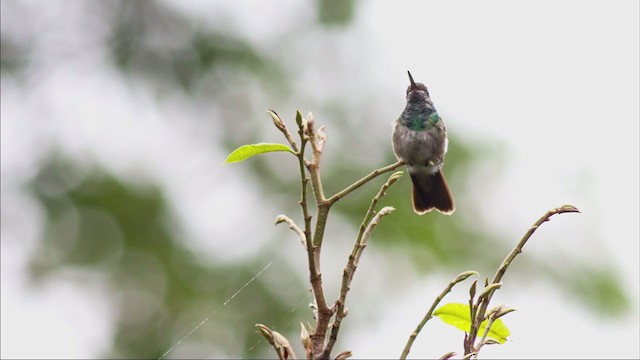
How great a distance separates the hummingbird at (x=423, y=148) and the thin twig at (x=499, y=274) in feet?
4.29

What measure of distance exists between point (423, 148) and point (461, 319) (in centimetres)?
125

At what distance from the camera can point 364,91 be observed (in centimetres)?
966

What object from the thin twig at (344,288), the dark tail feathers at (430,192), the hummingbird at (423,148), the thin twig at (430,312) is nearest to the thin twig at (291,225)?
the thin twig at (344,288)

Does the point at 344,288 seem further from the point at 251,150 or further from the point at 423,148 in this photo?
the point at 423,148

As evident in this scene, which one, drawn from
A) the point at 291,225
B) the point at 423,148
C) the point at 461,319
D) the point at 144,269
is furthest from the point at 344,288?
the point at 144,269

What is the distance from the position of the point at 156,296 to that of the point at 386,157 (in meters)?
Result: 2.46

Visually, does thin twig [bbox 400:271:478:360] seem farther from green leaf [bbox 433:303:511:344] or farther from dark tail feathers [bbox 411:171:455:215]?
dark tail feathers [bbox 411:171:455:215]

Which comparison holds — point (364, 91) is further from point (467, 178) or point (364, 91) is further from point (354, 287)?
point (354, 287)

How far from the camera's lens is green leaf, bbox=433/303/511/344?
62.8 inches

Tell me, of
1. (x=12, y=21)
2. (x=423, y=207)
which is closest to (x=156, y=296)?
(x=12, y=21)

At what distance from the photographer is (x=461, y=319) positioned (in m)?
1.61

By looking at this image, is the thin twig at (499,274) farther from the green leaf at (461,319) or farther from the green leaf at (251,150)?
the green leaf at (251,150)

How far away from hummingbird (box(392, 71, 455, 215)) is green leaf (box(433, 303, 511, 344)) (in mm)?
1123

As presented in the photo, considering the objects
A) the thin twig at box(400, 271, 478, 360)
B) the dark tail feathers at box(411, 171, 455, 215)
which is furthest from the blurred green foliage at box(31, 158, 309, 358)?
the thin twig at box(400, 271, 478, 360)
